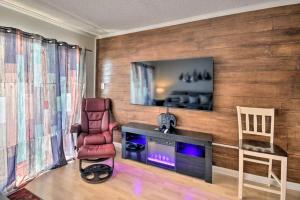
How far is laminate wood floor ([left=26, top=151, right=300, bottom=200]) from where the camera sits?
2104mm

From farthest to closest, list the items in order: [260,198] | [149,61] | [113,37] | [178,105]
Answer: [113,37] < [149,61] < [178,105] < [260,198]

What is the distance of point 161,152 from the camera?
2.84 meters

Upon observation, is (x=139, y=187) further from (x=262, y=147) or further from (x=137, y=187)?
(x=262, y=147)

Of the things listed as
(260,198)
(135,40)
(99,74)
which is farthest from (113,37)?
(260,198)

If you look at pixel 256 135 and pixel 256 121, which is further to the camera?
pixel 256 135

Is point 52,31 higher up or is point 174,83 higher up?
point 52,31

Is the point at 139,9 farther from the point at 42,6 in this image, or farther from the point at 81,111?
the point at 81,111

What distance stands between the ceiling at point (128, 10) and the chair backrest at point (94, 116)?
56.3 inches

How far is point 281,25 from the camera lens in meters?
2.23

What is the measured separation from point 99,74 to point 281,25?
329cm

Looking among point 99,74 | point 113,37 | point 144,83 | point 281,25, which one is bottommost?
point 144,83

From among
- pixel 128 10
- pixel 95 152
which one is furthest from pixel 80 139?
pixel 128 10

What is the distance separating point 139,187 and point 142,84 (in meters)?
1.74

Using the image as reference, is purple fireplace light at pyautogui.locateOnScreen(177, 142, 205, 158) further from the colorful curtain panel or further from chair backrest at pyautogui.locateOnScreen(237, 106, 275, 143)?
the colorful curtain panel
